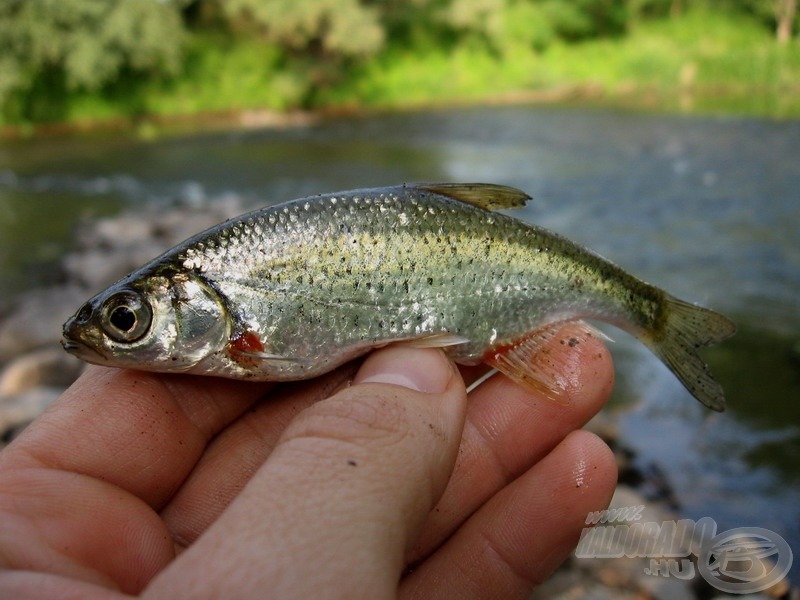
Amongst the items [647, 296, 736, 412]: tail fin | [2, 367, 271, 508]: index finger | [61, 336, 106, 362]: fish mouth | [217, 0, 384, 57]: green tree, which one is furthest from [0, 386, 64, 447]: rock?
[217, 0, 384, 57]: green tree

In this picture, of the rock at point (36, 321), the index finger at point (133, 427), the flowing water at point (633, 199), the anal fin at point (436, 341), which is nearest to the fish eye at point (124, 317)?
the index finger at point (133, 427)

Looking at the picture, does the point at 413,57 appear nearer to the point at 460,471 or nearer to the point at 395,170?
the point at 395,170

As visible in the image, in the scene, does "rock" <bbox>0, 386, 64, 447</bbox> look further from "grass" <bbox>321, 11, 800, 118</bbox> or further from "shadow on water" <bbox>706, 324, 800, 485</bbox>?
"grass" <bbox>321, 11, 800, 118</bbox>

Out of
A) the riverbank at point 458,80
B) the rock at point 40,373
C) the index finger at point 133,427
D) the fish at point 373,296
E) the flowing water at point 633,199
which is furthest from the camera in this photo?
the riverbank at point 458,80

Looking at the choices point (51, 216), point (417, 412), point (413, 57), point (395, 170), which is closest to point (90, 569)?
point (417, 412)

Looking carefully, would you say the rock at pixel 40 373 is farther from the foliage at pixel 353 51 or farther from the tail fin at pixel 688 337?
the foliage at pixel 353 51
